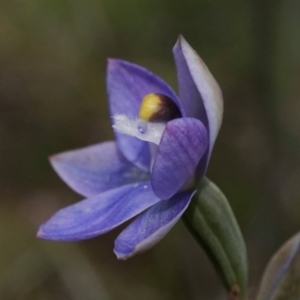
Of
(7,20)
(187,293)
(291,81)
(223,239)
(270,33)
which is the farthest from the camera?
(7,20)

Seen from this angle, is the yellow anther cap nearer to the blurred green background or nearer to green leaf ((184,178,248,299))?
green leaf ((184,178,248,299))

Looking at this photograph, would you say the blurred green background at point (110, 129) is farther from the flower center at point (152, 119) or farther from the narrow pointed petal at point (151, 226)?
the narrow pointed petal at point (151, 226)

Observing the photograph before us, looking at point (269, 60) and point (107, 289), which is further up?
point (269, 60)

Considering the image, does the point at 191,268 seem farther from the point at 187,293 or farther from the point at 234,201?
the point at 234,201

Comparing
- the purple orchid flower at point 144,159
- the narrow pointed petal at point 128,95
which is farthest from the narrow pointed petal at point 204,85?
the narrow pointed petal at point 128,95

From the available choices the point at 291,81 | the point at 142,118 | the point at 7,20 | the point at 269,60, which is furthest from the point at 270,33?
the point at 7,20
